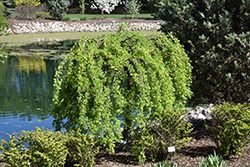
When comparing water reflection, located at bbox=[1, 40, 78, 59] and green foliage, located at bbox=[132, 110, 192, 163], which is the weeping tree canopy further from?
water reflection, located at bbox=[1, 40, 78, 59]

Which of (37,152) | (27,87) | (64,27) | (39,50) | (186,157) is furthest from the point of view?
(64,27)

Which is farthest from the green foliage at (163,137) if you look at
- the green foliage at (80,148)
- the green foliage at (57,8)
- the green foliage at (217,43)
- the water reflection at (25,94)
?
the green foliage at (57,8)

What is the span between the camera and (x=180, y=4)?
6.39 m

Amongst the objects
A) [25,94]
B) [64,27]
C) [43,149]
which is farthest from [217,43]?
[64,27]

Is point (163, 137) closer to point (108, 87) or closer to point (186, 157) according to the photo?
point (186, 157)

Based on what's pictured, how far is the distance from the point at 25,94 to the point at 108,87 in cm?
657

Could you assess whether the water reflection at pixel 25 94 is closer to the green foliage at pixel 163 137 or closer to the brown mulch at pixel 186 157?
the brown mulch at pixel 186 157

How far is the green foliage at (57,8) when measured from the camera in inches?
1262

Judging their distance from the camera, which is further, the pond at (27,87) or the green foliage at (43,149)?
the pond at (27,87)

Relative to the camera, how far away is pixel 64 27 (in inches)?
1216

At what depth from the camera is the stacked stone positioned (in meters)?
28.9

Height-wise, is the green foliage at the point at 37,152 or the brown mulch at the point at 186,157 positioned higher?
the green foliage at the point at 37,152

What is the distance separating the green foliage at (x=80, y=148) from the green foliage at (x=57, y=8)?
2913cm

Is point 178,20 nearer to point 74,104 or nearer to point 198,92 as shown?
point 198,92
